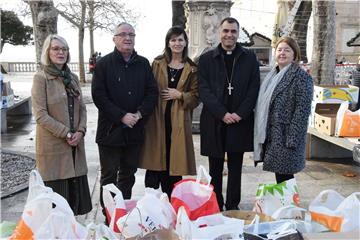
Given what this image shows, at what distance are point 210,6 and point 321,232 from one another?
6487 mm

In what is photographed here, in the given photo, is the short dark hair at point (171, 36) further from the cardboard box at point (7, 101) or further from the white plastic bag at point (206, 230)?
the cardboard box at point (7, 101)

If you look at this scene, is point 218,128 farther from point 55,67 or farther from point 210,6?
point 210,6

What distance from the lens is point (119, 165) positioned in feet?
13.0

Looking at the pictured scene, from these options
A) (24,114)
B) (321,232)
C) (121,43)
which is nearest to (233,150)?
(121,43)

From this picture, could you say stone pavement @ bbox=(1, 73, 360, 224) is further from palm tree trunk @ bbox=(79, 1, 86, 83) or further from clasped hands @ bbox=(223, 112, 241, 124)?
palm tree trunk @ bbox=(79, 1, 86, 83)

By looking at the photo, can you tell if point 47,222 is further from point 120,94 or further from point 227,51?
point 227,51

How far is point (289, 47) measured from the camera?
362cm

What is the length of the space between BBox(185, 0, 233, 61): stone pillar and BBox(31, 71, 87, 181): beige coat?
496 cm

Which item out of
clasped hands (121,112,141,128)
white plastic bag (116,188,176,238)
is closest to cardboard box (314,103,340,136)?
clasped hands (121,112,141,128)

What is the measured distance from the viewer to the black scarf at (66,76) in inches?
133

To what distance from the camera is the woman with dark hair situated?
140 inches

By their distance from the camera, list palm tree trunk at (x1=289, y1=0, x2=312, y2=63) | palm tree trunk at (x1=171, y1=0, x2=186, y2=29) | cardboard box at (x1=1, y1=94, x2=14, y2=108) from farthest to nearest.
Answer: palm tree trunk at (x1=289, y1=0, x2=312, y2=63)
palm tree trunk at (x1=171, y1=0, x2=186, y2=29)
cardboard box at (x1=1, y1=94, x2=14, y2=108)

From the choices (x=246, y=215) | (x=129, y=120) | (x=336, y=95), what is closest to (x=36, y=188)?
(x=246, y=215)

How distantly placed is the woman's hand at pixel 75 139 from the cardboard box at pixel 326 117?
341 cm
